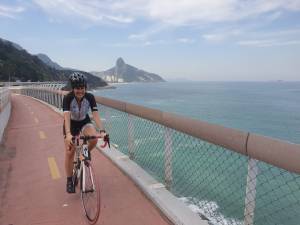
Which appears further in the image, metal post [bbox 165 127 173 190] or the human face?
metal post [bbox 165 127 173 190]

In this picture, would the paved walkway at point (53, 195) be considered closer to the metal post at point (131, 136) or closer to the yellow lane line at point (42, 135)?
the metal post at point (131, 136)

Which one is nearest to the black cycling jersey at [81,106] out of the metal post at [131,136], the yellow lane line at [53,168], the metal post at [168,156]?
Result: the metal post at [168,156]

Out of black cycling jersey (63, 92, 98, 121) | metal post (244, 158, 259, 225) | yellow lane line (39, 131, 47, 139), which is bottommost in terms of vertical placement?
yellow lane line (39, 131, 47, 139)

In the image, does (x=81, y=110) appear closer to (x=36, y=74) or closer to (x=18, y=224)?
(x=18, y=224)

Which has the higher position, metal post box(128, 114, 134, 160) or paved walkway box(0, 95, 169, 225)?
metal post box(128, 114, 134, 160)

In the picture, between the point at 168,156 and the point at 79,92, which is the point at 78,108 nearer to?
the point at 79,92

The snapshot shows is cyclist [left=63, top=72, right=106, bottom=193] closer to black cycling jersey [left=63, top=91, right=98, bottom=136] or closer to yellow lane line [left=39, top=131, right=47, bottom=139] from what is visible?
black cycling jersey [left=63, top=91, right=98, bottom=136]

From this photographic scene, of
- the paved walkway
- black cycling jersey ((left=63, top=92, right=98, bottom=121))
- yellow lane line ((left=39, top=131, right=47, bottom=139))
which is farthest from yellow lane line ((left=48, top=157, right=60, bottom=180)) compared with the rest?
yellow lane line ((left=39, top=131, right=47, bottom=139))

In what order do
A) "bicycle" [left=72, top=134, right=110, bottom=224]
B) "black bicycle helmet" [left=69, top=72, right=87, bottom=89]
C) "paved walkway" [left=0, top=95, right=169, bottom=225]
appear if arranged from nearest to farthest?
1. "bicycle" [left=72, top=134, right=110, bottom=224]
2. "paved walkway" [left=0, top=95, right=169, bottom=225]
3. "black bicycle helmet" [left=69, top=72, right=87, bottom=89]

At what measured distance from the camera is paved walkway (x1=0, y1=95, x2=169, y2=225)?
509 cm

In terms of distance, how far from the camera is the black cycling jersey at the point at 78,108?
536cm

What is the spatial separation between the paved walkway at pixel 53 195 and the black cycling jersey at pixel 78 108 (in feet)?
4.01

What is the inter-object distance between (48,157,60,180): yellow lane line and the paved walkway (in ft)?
0.07

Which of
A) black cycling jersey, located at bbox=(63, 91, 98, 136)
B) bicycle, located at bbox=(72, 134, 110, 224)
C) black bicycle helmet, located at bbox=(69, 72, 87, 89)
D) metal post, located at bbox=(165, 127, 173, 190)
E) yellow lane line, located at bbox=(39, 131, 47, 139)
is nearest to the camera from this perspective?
bicycle, located at bbox=(72, 134, 110, 224)
